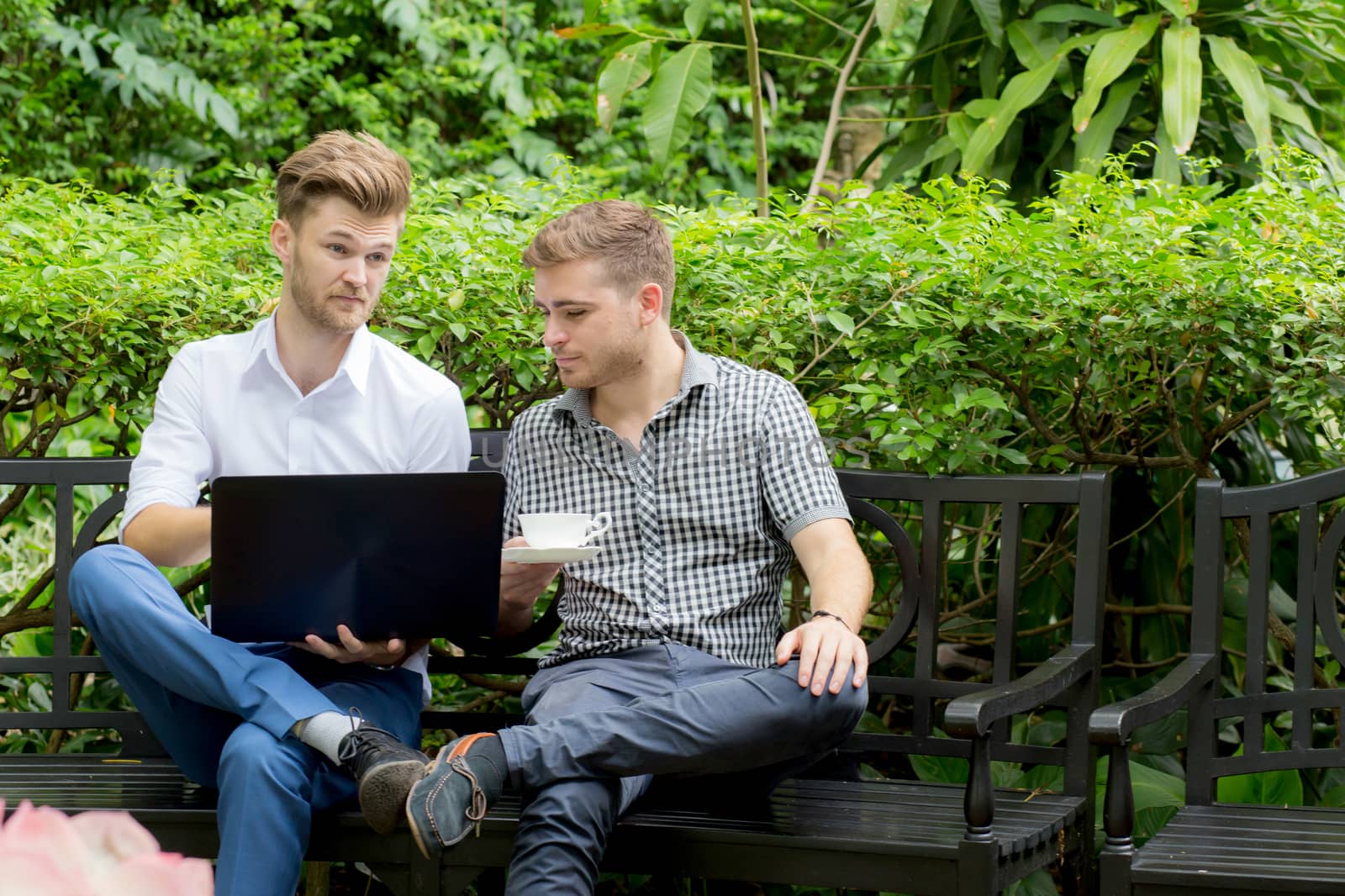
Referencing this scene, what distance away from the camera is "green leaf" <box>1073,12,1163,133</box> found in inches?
143

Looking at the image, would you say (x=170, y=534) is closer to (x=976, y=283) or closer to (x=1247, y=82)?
(x=976, y=283)

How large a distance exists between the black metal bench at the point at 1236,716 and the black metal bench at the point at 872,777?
0.57ft

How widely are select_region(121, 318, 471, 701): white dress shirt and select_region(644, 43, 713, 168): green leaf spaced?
1.41 meters

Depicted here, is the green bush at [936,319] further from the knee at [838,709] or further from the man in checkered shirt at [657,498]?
the knee at [838,709]

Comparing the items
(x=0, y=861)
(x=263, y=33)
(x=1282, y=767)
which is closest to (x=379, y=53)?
(x=263, y=33)

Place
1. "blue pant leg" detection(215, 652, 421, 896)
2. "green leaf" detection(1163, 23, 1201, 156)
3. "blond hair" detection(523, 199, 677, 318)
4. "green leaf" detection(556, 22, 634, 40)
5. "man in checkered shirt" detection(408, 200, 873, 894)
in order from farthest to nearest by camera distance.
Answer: "green leaf" detection(556, 22, 634, 40) → "green leaf" detection(1163, 23, 1201, 156) → "blond hair" detection(523, 199, 677, 318) → "man in checkered shirt" detection(408, 200, 873, 894) → "blue pant leg" detection(215, 652, 421, 896)

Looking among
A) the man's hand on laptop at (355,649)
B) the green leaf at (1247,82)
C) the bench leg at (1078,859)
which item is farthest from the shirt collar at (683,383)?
the green leaf at (1247,82)

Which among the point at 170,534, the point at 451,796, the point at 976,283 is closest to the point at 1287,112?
the point at 976,283

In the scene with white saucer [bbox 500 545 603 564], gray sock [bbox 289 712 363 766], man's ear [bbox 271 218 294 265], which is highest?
man's ear [bbox 271 218 294 265]

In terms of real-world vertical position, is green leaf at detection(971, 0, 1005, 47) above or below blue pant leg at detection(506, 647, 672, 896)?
above

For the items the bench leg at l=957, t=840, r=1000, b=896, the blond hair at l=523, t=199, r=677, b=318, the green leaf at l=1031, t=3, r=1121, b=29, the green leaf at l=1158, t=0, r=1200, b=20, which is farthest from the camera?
the green leaf at l=1031, t=3, r=1121, b=29

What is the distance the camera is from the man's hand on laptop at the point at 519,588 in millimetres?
2914

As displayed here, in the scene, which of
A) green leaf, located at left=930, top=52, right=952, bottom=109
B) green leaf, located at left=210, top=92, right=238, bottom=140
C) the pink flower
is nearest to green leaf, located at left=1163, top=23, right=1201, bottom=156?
green leaf, located at left=930, top=52, right=952, bottom=109

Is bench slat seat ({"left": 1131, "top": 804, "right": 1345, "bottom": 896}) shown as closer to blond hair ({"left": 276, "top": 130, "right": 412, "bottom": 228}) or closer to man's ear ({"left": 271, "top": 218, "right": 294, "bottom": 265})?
blond hair ({"left": 276, "top": 130, "right": 412, "bottom": 228})
